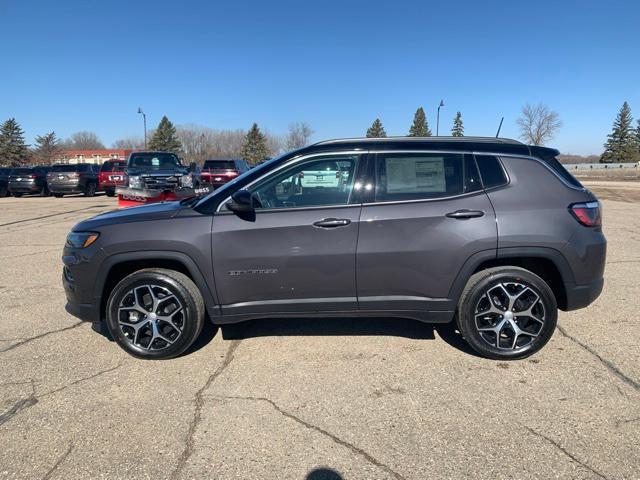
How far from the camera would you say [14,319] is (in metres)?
4.64

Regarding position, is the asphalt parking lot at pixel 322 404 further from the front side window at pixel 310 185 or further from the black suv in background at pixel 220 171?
the black suv in background at pixel 220 171

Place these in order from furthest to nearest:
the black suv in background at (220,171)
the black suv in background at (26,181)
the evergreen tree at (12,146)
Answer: the evergreen tree at (12,146), the black suv in background at (26,181), the black suv in background at (220,171)

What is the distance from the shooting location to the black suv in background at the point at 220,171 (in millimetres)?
19906

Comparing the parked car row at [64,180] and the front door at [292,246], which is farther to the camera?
the parked car row at [64,180]

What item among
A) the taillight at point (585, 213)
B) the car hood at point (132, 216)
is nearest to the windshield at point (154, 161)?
the car hood at point (132, 216)

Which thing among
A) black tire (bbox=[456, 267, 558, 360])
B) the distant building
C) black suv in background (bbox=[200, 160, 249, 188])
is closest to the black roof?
black tire (bbox=[456, 267, 558, 360])

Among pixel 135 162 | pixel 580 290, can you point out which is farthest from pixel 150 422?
pixel 135 162

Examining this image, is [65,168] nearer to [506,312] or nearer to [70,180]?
[70,180]

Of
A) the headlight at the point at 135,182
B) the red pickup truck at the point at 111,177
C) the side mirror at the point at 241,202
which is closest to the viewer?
the side mirror at the point at 241,202

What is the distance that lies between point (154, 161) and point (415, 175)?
11.9 metres

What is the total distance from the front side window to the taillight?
1.81 m

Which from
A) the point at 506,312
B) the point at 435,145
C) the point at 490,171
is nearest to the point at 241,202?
the point at 435,145

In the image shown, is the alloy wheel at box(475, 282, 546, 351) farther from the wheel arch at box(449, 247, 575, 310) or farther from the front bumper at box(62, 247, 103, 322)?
the front bumper at box(62, 247, 103, 322)

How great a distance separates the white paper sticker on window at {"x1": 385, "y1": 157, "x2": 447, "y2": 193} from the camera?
3561mm
